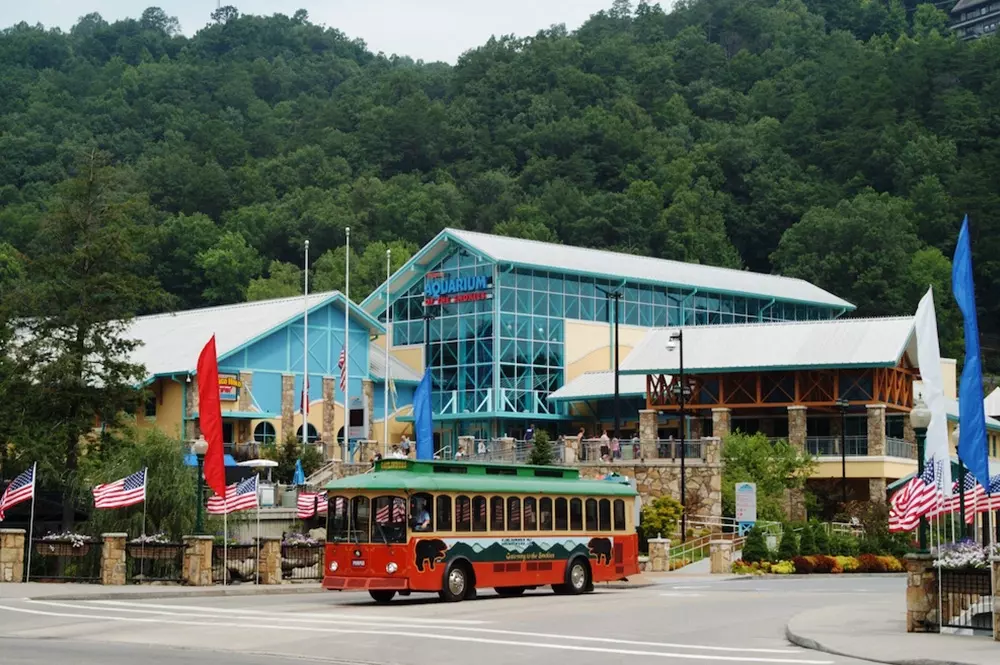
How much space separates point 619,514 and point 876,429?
102 feet

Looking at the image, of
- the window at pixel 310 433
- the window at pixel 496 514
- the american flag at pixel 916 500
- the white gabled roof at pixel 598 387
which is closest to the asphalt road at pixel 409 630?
the window at pixel 496 514

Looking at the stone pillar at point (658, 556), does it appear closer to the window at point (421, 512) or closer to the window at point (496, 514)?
the window at point (496, 514)

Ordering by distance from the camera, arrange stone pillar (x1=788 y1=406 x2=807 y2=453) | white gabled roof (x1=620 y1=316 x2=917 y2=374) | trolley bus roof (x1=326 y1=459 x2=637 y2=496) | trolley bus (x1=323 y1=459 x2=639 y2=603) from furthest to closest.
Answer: stone pillar (x1=788 y1=406 x2=807 y2=453) < white gabled roof (x1=620 y1=316 x2=917 y2=374) < trolley bus roof (x1=326 y1=459 x2=637 y2=496) < trolley bus (x1=323 y1=459 x2=639 y2=603)

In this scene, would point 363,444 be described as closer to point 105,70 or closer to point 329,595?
point 329,595

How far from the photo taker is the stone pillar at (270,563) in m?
38.3

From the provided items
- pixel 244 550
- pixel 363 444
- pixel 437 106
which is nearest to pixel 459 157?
pixel 437 106

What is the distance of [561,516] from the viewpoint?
34750 millimetres

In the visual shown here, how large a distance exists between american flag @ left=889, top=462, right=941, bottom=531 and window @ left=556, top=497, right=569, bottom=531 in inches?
303

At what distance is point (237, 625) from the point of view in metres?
25.3

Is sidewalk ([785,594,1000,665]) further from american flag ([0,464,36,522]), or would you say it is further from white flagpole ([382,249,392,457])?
white flagpole ([382,249,392,457])

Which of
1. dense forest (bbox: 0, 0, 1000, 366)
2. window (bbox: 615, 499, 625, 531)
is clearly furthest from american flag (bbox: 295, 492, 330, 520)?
dense forest (bbox: 0, 0, 1000, 366)

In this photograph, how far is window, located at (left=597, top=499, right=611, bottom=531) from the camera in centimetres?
3591

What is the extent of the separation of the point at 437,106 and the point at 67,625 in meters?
129

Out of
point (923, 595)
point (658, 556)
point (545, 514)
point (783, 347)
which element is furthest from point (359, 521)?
point (783, 347)
